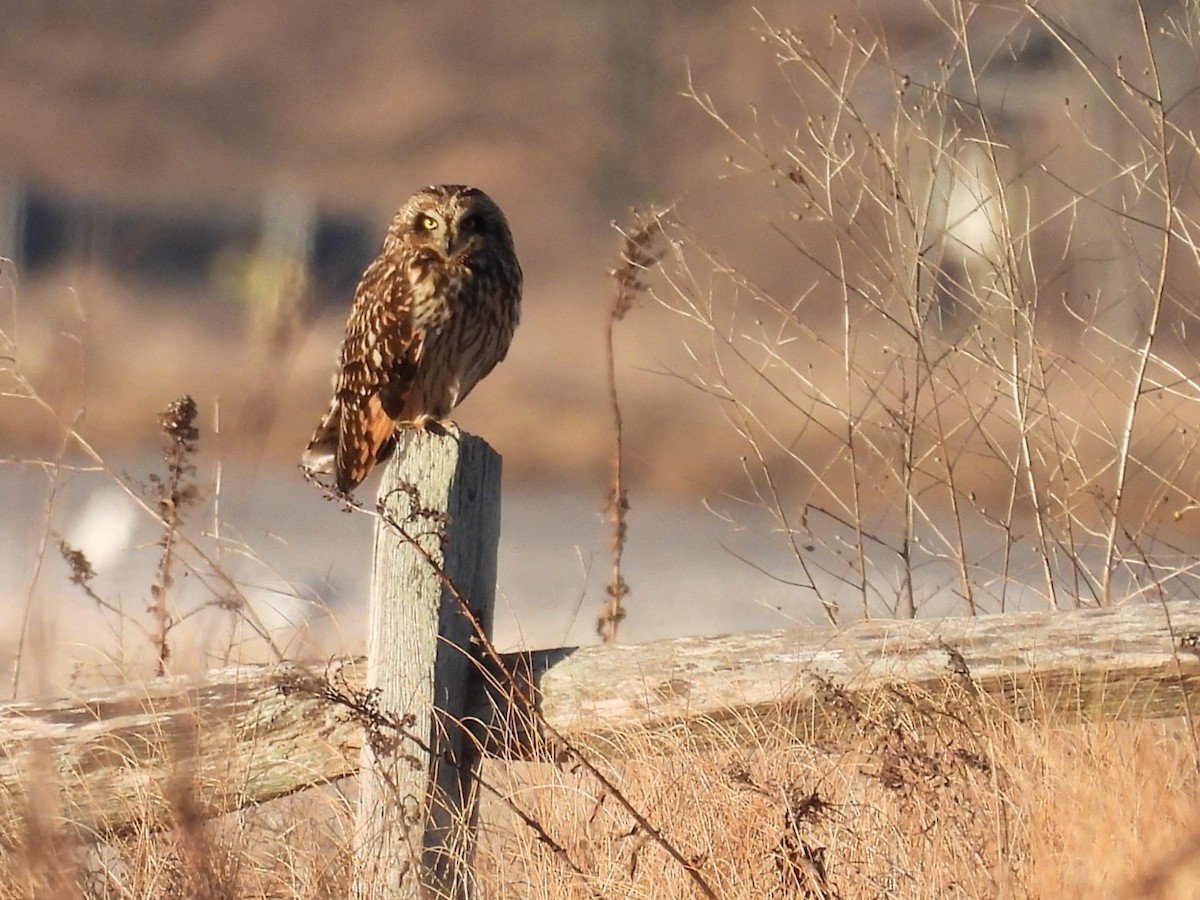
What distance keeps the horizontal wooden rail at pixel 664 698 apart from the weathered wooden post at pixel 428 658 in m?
0.09

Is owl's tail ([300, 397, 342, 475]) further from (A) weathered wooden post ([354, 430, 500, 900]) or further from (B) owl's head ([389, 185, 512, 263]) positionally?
(A) weathered wooden post ([354, 430, 500, 900])

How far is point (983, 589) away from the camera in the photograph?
3.82 meters

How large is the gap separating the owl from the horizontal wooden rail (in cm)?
125

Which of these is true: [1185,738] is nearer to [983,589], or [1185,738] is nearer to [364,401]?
[983,589]

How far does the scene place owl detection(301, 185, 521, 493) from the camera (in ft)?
12.3

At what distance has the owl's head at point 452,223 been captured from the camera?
378 cm

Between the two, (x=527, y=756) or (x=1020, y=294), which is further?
(x=1020, y=294)

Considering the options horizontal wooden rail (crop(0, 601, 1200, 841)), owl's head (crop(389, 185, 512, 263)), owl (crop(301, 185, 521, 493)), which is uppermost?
owl's head (crop(389, 185, 512, 263))

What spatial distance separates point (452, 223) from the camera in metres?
3.78

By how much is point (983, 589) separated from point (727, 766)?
1753 mm

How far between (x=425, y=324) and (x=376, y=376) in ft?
0.66

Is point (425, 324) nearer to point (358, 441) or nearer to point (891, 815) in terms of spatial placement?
point (358, 441)

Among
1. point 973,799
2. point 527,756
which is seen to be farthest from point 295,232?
point 527,756

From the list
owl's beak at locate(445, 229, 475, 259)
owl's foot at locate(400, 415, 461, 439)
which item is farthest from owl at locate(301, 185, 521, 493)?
owl's foot at locate(400, 415, 461, 439)
